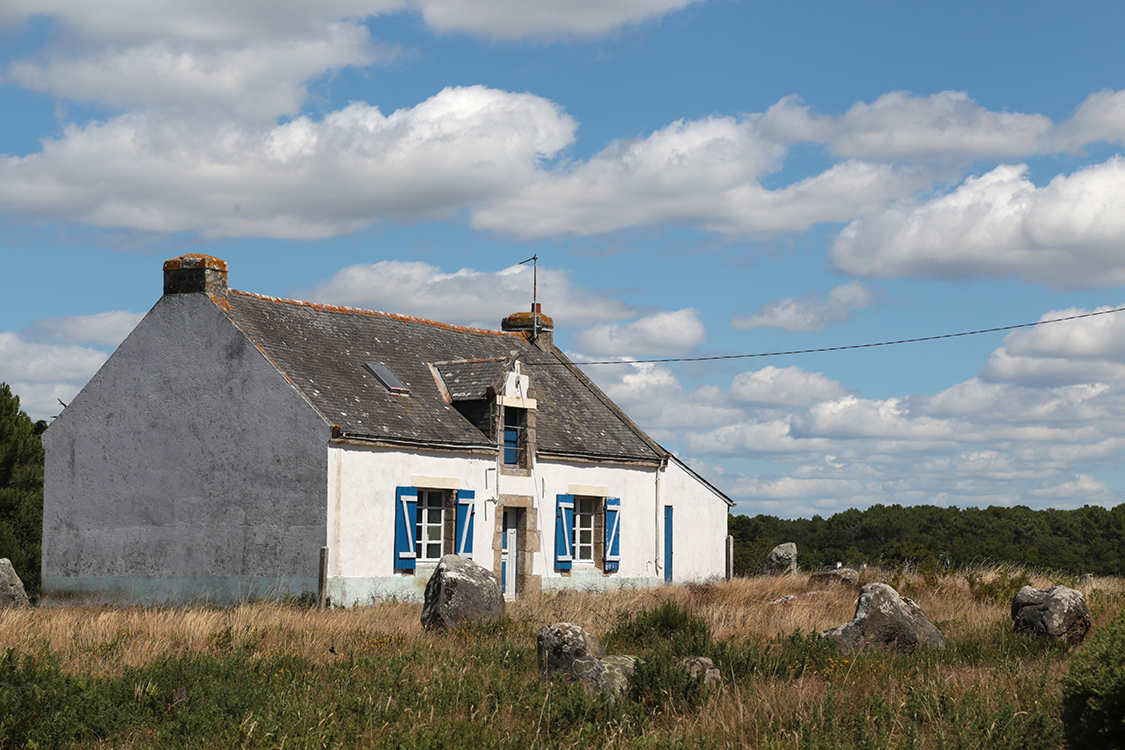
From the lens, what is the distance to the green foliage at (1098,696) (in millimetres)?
5969

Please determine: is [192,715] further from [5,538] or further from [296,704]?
[5,538]

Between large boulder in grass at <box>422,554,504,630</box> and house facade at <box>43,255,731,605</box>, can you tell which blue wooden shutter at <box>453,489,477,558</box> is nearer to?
house facade at <box>43,255,731,605</box>

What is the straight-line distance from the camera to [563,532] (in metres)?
23.7

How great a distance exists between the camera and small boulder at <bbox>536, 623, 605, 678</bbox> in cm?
A: 1063

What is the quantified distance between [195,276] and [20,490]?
12.7m

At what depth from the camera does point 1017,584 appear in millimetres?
18656

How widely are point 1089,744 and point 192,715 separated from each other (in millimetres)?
6393

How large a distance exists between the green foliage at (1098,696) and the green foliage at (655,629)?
5788 millimetres

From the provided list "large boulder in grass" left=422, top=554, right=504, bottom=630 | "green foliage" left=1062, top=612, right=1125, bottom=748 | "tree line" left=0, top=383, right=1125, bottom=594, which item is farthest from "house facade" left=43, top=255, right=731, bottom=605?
"tree line" left=0, top=383, right=1125, bottom=594

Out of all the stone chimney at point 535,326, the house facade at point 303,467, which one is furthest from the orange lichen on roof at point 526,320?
the house facade at point 303,467

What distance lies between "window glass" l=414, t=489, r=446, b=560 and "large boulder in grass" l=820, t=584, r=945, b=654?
997 centimetres

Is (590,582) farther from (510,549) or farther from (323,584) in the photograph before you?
(323,584)

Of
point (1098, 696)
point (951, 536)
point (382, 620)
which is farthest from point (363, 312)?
point (951, 536)

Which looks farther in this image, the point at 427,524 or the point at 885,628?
the point at 427,524
